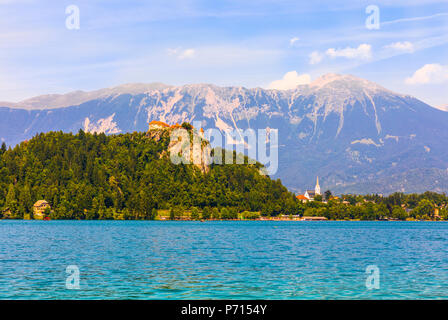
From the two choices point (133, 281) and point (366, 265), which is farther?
point (366, 265)

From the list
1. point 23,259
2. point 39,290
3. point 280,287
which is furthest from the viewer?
point 23,259

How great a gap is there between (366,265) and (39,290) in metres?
42.2

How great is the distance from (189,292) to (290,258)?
3526 cm

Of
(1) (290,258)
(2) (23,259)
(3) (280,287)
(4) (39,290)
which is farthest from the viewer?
(1) (290,258)
